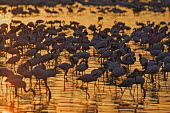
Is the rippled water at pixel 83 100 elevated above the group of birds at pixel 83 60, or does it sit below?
below

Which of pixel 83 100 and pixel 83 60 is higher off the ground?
pixel 83 60

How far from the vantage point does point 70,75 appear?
17.8 metres

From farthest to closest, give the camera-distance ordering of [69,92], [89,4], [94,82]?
[89,4] < [94,82] < [69,92]

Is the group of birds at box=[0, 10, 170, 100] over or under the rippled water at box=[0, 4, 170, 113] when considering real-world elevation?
over

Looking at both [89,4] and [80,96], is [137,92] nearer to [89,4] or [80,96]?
[80,96]

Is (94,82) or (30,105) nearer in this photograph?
(30,105)

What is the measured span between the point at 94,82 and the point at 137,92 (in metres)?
2.01

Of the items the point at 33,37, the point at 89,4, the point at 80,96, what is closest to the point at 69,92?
the point at 80,96

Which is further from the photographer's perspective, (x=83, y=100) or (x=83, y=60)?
(x=83, y=60)

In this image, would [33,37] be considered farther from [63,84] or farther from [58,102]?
[58,102]

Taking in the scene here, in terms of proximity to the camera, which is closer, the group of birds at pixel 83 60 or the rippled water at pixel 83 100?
the rippled water at pixel 83 100

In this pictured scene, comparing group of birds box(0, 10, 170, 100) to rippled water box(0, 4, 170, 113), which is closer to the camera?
rippled water box(0, 4, 170, 113)

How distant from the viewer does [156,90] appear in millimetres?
15820

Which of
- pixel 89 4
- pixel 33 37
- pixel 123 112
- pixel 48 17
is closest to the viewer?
pixel 123 112
